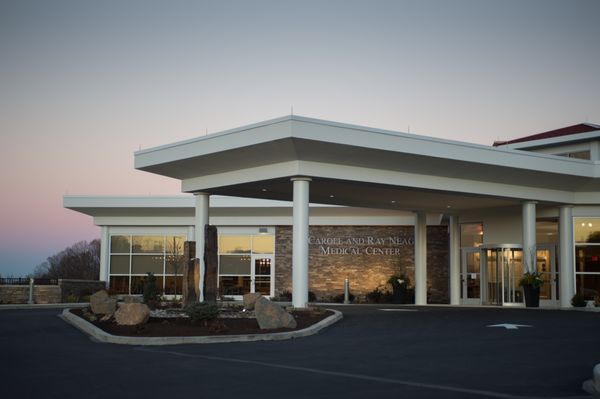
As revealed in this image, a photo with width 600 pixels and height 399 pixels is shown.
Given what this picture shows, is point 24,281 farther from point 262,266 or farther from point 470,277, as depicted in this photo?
point 470,277

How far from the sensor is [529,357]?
1290 centimetres

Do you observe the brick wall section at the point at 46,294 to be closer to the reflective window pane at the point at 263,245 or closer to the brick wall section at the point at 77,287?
the brick wall section at the point at 77,287

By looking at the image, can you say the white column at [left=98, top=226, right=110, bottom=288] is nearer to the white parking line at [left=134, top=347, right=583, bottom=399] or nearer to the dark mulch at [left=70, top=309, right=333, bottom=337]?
the dark mulch at [left=70, top=309, right=333, bottom=337]

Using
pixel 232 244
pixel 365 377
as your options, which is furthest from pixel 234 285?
pixel 365 377

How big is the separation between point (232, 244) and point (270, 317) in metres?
23.2

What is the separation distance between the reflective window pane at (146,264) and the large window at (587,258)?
21.9 metres

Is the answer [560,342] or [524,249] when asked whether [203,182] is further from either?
[560,342]

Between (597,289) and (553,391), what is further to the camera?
(597,289)

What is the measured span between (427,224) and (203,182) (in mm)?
15262

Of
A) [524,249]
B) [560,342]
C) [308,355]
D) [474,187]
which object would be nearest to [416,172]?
[474,187]

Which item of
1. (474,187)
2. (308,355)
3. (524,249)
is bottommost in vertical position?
(308,355)

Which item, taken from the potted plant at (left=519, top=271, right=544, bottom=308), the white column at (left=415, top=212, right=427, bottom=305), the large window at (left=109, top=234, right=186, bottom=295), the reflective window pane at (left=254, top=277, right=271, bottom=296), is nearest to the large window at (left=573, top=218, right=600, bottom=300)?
the potted plant at (left=519, top=271, right=544, bottom=308)

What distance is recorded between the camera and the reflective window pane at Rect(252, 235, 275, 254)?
1592 inches

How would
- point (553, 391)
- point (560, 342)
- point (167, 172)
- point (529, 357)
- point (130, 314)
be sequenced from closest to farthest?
point (553, 391) < point (529, 357) < point (560, 342) < point (130, 314) < point (167, 172)
